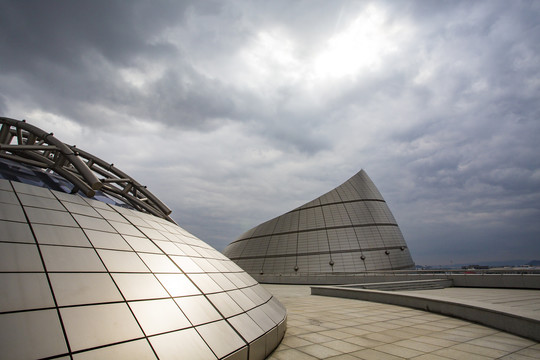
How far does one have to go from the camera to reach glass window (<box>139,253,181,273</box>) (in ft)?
25.3

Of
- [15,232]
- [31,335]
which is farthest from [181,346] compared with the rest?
[15,232]

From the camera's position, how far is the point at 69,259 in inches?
242

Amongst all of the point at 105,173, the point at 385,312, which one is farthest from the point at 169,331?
the point at 105,173

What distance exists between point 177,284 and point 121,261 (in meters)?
1.67

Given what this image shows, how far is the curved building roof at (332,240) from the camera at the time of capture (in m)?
41.0

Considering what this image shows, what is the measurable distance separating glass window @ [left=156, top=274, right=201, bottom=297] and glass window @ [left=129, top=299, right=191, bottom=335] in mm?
496

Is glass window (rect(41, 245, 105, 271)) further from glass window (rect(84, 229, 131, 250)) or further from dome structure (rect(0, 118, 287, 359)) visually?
glass window (rect(84, 229, 131, 250))

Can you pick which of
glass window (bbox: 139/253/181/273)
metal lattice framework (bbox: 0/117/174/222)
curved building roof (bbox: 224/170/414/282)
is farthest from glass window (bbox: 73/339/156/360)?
curved building roof (bbox: 224/170/414/282)

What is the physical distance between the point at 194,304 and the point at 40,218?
489cm

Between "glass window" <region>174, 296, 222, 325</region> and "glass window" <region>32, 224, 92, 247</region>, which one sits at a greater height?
"glass window" <region>32, 224, 92, 247</region>

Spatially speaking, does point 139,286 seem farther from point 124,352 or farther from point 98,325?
point 124,352

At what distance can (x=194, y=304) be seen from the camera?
716 centimetres

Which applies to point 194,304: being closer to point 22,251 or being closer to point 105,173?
point 22,251

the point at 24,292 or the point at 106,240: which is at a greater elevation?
the point at 106,240
